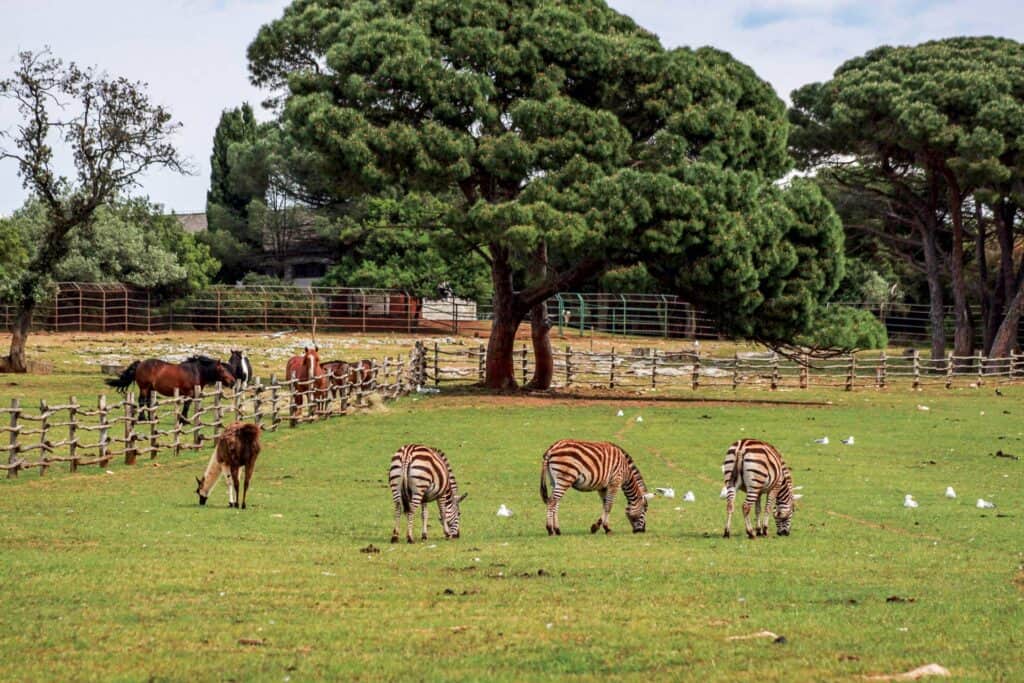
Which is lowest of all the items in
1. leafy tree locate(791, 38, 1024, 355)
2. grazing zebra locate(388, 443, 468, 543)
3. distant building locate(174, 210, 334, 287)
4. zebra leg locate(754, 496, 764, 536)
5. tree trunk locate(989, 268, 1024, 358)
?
zebra leg locate(754, 496, 764, 536)

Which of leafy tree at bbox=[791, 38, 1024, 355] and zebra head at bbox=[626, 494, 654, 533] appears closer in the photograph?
zebra head at bbox=[626, 494, 654, 533]

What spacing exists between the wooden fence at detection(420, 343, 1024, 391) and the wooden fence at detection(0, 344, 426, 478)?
5674mm

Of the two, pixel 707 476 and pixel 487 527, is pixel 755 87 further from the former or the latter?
pixel 487 527

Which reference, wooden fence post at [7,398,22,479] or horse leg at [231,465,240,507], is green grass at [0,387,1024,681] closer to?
wooden fence post at [7,398,22,479]

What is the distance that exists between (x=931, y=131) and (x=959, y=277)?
8546 mm

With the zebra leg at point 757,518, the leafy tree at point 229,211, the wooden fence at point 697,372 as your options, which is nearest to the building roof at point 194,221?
the leafy tree at point 229,211

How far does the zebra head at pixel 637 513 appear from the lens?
17.4 m

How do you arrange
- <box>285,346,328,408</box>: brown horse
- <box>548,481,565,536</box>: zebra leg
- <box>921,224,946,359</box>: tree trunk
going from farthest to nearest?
<box>921,224,946,359</box>: tree trunk < <box>285,346,328,408</box>: brown horse < <box>548,481,565,536</box>: zebra leg

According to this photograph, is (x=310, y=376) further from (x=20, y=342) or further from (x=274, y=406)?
(x=20, y=342)

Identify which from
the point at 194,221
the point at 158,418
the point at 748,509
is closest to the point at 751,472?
the point at 748,509

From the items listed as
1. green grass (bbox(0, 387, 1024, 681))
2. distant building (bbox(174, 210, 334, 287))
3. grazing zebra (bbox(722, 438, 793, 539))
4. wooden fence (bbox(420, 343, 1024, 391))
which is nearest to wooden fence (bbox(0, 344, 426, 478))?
green grass (bbox(0, 387, 1024, 681))

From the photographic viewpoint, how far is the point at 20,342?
48.6 m

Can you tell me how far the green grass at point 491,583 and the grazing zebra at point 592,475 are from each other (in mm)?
346

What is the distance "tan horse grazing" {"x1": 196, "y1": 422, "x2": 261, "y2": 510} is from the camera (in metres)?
20.0
